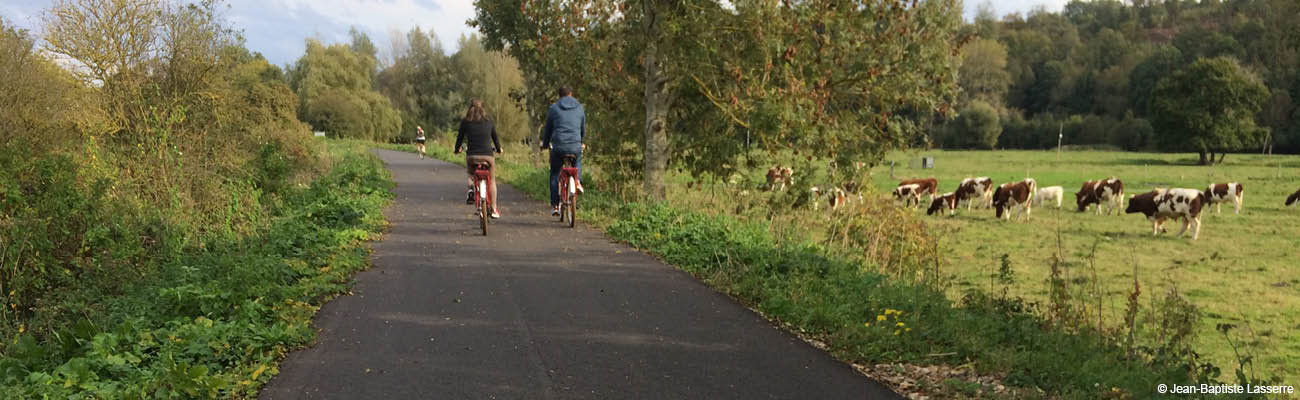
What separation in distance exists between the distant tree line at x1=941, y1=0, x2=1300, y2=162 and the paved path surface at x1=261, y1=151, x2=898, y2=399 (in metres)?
47.7

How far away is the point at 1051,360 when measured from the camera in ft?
17.6

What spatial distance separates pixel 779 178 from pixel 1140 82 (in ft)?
338

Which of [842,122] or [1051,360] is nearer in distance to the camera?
[1051,360]

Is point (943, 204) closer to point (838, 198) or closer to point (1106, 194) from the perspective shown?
point (1106, 194)

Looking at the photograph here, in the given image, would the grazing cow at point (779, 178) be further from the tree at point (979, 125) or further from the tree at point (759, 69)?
the tree at point (979, 125)

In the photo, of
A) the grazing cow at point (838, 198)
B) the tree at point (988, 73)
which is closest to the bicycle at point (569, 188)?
the grazing cow at point (838, 198)

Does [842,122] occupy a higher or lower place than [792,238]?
higher

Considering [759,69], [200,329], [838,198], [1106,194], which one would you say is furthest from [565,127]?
[1106,194]

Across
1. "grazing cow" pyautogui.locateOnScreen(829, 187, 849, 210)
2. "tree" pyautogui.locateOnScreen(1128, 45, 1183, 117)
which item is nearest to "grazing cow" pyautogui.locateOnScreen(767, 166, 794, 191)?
"grazing cow" pyautogui.locateOnScreen(829, 187, 849, 210)

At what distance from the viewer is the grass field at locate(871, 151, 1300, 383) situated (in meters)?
11.0

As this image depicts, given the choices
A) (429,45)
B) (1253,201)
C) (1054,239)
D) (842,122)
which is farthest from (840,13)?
(429,45)

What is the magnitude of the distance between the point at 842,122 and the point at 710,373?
943cm

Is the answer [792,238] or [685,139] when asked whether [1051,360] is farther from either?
[685,139]

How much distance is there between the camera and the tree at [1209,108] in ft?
212
